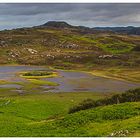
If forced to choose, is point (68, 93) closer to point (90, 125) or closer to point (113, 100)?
point (113, 100)

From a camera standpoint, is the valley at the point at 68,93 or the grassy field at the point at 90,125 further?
the valley at the point at 68,93

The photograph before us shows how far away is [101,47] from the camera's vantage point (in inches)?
6909

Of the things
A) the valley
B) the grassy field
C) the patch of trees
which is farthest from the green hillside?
the grassy field

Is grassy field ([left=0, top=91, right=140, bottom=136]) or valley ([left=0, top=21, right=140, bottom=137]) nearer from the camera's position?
grassy field ([left=0, top=91, right=140, bottom=136])

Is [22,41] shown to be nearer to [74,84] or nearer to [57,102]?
[74,84]

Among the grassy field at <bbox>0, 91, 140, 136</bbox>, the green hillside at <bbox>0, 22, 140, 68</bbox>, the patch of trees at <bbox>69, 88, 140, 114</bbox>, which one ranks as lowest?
the green hillside at <bbox>0, 22, 140, 68</bbox>

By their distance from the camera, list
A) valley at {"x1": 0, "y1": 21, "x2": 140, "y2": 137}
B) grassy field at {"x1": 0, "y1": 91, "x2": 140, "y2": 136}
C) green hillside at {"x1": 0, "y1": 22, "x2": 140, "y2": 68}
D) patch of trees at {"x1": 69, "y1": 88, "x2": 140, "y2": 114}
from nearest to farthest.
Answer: grassy field at {"x1": 0, "y1": 91, "x2": 140, "y2": 136} → valley at {"x1": 0, "y1": 21, "x2": 140, "y2": 137} → patch of trees at {"x1": 69, "y1": 88, "x2": 140, "y2": 114} → green hillside at {"x1": 0, "y1": 22, "x2": 140, "y2": 68}

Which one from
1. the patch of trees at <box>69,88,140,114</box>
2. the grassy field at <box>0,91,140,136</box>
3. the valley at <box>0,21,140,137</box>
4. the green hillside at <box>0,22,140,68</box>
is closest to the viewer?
the grassy field at <box>0,91,140,136</box>

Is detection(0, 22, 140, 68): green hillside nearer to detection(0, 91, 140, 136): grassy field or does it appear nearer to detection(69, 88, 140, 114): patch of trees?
detection(69, 88, 140, 114): patch of trees

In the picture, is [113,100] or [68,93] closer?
[113,100]

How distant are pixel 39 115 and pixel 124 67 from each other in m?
70.5

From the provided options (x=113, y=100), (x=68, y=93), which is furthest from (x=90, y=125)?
(x=68, y=93)

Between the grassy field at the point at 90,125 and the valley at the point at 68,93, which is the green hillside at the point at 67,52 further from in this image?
the grassy field at the point at 90,125

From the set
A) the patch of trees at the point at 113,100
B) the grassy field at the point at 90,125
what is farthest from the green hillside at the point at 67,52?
the grassy field at the point at 90,125
